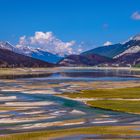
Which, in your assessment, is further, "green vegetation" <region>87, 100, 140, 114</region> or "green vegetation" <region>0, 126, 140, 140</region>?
"green vegetation" <region>87, 100, 140, 114</region>

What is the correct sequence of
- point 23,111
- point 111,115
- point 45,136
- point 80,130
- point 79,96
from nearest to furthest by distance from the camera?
point 45,136 → point 80,130 → point 111,115 → point 23,111 → point 79,96

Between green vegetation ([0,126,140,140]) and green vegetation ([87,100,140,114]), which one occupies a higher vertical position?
green vegetation ([87,100,140,114])

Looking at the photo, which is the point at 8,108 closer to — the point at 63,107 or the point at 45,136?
the point at 63,107

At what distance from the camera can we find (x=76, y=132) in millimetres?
44625

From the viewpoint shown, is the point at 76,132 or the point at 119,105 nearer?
the point at 76,132

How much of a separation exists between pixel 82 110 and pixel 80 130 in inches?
657

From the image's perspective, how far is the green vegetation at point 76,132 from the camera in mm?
41375

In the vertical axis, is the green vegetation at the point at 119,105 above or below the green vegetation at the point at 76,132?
above

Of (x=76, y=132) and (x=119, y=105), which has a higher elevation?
(x=119, y=105)

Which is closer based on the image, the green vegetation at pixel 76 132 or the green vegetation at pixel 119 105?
the green vegetation at pixel 76 132

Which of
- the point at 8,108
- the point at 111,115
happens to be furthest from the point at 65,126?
the point at 8,108

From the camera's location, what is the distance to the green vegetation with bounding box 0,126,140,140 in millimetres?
41375

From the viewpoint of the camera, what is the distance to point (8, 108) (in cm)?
6412

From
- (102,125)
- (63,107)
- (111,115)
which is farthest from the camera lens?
(63,107)
